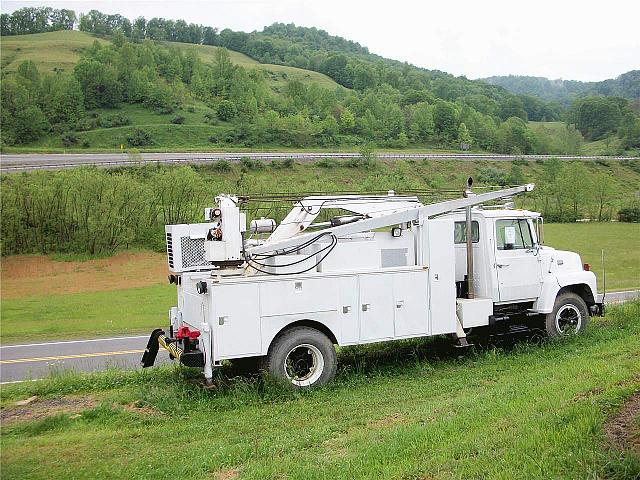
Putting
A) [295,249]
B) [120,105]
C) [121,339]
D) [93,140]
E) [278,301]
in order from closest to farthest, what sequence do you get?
1. [278,301]
2. [295,249]
3. [121,339]
4. [93,140]
5. [120,105]

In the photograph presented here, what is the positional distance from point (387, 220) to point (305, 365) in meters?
2.91

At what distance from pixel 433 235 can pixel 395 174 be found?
49957mm

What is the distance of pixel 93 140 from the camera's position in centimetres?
7400

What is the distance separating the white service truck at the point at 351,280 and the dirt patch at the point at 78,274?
19650 millimetres

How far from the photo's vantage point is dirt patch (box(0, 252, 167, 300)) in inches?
1171

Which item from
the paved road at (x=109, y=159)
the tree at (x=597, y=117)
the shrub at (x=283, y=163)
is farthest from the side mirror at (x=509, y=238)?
the tree at (x=597, y=117)

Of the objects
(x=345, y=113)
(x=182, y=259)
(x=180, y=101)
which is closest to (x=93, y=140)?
(x=180, y=101)

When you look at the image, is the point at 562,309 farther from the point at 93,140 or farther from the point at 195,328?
the point at 93,140

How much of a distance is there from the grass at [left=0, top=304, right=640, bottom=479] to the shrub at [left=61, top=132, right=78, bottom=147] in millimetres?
66886

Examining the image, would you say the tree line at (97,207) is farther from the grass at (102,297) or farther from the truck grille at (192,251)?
the truck grille at (192,251)

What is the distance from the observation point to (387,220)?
11.6 metres

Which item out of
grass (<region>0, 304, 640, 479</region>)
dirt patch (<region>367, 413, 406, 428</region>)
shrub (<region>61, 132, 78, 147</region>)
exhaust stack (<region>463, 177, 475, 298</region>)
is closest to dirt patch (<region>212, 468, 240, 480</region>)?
grass (<region>0, 304, 640, 479</region>)

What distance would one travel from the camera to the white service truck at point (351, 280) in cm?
1023

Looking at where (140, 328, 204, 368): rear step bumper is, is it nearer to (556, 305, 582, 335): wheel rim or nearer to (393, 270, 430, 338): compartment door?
(393, 270, 430, 338): compartment door
